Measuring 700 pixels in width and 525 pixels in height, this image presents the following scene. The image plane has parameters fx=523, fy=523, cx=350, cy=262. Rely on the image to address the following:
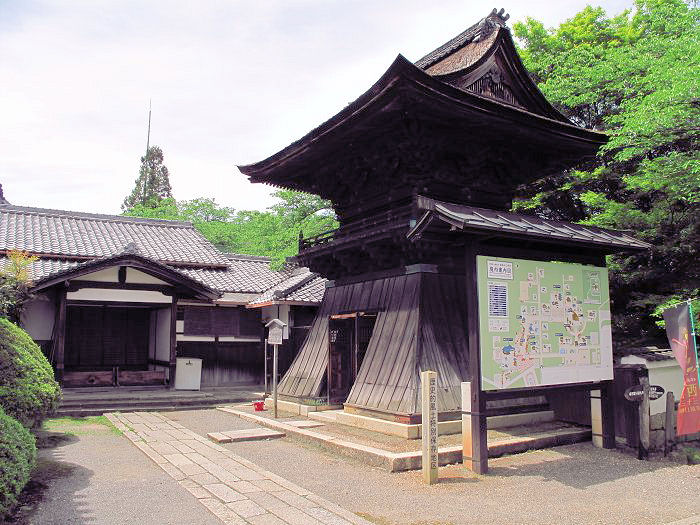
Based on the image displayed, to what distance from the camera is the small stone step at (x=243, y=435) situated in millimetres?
9109

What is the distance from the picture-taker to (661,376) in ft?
30.4

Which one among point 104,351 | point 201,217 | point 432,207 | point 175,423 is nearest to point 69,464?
point 175,423

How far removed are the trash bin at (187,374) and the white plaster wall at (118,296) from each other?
6.38 ft

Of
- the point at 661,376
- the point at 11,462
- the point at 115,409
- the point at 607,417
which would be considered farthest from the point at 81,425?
the point at 661,376

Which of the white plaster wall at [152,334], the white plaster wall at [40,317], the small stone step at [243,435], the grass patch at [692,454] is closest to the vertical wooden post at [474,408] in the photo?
the small stone step at [243,435]

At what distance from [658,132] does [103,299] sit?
1409 centimetres

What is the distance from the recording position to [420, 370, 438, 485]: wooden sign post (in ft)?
21.8

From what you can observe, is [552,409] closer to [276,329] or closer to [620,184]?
[276,329]

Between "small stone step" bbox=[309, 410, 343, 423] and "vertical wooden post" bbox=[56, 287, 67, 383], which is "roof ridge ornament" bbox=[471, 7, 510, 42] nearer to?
"small stone step" bbox=[309, 410, 343, 423]

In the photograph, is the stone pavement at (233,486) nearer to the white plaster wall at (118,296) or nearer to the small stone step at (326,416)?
the small stone step at (326,416)

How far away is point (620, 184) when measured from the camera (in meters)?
14.1

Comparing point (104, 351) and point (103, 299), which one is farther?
point (104, 351)

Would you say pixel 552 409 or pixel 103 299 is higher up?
pixel 103 299

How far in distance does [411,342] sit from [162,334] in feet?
31.7
